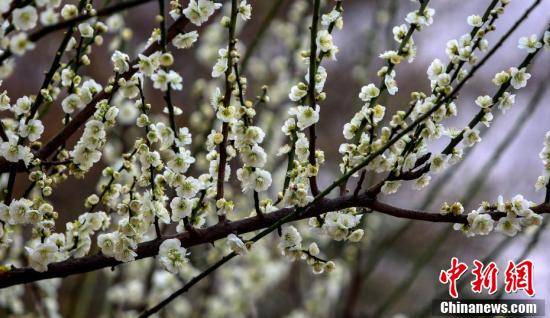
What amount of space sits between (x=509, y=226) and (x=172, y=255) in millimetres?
659

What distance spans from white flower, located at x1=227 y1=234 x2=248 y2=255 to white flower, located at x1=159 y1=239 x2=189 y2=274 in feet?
0.31

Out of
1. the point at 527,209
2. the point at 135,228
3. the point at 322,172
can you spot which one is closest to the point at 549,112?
the point at 322,172

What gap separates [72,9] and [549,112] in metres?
4.05

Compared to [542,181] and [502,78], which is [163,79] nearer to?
[502,78]

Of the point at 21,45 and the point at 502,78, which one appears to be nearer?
the point at 21,45

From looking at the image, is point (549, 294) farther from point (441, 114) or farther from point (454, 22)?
point (454, 22)

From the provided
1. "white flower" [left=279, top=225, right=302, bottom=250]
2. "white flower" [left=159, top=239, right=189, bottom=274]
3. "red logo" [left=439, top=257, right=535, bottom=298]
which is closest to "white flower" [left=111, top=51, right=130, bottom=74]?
"white flower" [left=159, top=239, right=189, bottom=274]

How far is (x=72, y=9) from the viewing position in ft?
3.81

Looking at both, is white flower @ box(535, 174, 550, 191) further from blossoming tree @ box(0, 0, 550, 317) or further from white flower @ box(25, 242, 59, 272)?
white flower @ box(25, 242, 59, 272)

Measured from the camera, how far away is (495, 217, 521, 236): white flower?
48.1 inches

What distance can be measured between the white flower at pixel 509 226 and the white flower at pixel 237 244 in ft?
1.63

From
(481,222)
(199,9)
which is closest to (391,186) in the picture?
(481,222)

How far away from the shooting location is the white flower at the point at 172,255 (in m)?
1.23

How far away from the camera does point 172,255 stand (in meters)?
1.24
